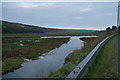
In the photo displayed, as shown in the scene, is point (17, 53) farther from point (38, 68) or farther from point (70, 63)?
point (70, 63)

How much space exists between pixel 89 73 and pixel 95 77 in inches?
18.8

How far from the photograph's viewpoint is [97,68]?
7676mm

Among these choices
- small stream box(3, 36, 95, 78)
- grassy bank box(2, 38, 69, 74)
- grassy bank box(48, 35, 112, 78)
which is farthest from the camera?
grassy bank box(2, 38, 69, 74)

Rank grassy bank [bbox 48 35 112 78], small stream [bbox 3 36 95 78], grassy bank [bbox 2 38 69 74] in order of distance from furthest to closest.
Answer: grassy bank [bbox 2 38 69 74], small stream [bbox 3 36 95 78], grassy bank [bbox 48 35 112 78]

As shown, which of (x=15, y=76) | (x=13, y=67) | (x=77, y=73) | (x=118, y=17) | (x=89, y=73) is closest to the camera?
(x=77, y=73)

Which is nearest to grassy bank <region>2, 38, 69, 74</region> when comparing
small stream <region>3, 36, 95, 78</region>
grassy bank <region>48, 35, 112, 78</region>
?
small stream <region>3, 36, 95, 78</region>

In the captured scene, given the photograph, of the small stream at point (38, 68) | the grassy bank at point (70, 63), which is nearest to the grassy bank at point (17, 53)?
the small stream at point (38, 68)

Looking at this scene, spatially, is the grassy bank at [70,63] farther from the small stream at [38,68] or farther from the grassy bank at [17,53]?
the grassy bank at [17,53]

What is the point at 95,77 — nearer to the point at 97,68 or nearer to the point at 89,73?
the point at 89,73

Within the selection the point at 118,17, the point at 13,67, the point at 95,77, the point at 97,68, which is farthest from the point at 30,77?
the point at 118,17

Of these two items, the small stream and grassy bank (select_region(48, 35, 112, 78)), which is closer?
grassy bank (select_region(48, 35, 112, 78))

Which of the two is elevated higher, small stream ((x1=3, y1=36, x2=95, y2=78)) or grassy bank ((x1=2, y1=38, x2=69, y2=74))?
grassy bank ((x1=2, y1=38, x2=69, y2=74))

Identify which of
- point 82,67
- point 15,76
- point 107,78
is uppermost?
point 82,67

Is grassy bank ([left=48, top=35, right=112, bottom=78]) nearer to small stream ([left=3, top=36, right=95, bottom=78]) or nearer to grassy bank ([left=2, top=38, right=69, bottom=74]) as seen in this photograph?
small stream ([left=3, top=36, right=95, bottom=78])
